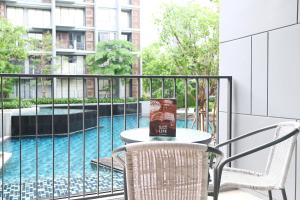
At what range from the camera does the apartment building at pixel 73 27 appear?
19.9m

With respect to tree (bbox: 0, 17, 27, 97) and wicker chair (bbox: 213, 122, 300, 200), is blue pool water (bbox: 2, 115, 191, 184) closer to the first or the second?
wicker chair (bbox: 213, 122, 300, 200)

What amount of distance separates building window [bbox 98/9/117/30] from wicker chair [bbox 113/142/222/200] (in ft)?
70.8

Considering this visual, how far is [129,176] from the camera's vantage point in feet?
4.34

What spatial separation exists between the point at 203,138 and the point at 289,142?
0.53m

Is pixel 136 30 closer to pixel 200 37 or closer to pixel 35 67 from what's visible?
pixel 35 67

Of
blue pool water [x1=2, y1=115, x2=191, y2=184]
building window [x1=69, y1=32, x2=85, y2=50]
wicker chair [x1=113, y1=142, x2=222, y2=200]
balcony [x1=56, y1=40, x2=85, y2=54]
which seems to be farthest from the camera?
building window [x1=69, y1=32, x2=85, y2=50]

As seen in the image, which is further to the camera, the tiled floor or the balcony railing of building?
the balcony railing of building

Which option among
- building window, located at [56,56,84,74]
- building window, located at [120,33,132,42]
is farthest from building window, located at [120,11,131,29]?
building window, located at [56,56,84,74]

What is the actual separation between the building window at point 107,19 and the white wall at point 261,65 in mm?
19663

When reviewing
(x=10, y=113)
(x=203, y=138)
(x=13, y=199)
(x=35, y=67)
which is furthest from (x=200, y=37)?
(x=35, y=67)

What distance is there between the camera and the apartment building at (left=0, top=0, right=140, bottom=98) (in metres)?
19.9

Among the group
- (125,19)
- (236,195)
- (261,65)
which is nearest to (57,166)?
(236,195)

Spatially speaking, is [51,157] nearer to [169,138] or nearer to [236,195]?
[236,195]

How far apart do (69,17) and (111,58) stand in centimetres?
439
